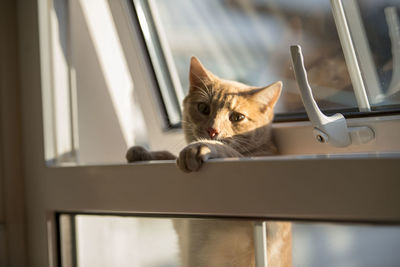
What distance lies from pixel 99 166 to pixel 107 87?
1.70 ft

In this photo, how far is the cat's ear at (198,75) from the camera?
1.23m

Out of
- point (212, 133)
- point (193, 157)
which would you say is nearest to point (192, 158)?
point (193, 157)

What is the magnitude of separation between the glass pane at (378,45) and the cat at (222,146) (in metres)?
0.23

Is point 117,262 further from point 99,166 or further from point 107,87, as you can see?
point 107,87

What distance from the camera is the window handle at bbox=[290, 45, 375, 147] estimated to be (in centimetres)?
78

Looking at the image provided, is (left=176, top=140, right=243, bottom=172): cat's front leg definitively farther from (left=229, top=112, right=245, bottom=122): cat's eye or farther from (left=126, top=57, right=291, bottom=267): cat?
(left=229, top=112, right=245, bottom=122): cat's eye

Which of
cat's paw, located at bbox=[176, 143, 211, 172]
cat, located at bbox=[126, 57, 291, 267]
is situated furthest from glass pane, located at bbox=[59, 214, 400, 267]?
cat's paw, located at bbox=[176, 143, 211, 172]

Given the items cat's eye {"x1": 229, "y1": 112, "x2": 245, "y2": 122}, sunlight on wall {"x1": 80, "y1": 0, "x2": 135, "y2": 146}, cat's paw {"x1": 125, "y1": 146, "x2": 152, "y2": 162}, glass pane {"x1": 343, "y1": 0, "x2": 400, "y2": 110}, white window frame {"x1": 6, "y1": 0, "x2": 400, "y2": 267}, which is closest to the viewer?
white window frame {"x1": 6, "y1": 0, "x2": 400, "y2": 267}

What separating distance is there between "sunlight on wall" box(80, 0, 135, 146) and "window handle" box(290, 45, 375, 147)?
0.79 m

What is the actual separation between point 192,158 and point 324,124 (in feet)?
0.95

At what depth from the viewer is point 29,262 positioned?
3.74 feet

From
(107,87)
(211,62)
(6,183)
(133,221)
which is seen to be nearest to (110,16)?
(107,87)

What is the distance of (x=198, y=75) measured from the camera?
1.25 metres

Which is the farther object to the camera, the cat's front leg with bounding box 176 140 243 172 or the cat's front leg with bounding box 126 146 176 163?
the cat's front leg with bounding box 126 146 176 163
